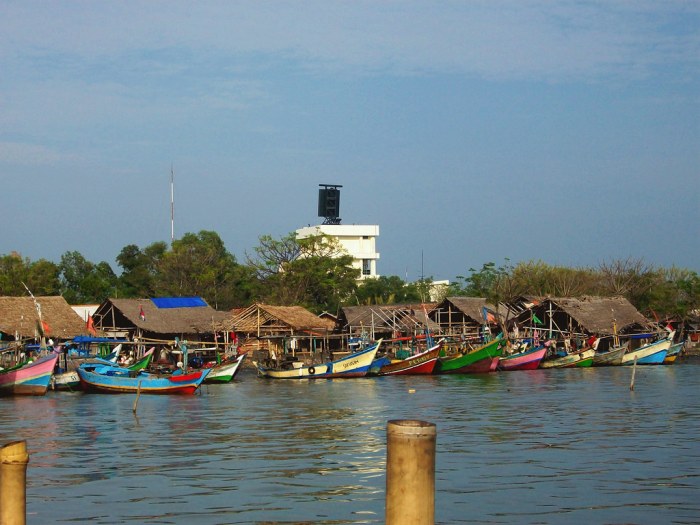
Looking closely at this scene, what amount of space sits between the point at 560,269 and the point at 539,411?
45078 mm

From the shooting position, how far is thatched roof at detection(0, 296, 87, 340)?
134 ft

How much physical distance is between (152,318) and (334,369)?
1155cm

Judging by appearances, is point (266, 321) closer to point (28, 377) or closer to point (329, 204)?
point (28, 377)

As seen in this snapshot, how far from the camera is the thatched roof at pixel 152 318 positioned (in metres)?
46.1

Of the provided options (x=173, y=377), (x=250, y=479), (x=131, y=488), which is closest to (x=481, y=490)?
(x=250, y=479)

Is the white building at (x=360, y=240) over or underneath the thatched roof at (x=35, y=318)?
over

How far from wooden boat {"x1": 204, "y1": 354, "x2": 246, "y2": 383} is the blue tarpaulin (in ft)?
40.3

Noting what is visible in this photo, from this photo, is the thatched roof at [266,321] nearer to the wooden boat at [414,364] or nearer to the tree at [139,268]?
the wooden boat at [414,364]

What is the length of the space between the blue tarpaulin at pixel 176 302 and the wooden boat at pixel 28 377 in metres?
17.7

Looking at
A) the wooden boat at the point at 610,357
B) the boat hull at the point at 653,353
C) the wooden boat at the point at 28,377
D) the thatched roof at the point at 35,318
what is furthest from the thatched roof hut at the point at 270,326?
the wooden boat at the point at 28,377

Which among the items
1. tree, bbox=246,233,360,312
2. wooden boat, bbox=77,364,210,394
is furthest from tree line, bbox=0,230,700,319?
wooden boat, bbox=77,364,210,394

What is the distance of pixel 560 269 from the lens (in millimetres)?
68750

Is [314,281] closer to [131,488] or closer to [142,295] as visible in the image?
[142,295]

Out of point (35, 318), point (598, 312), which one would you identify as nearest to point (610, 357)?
point (598, 312)
